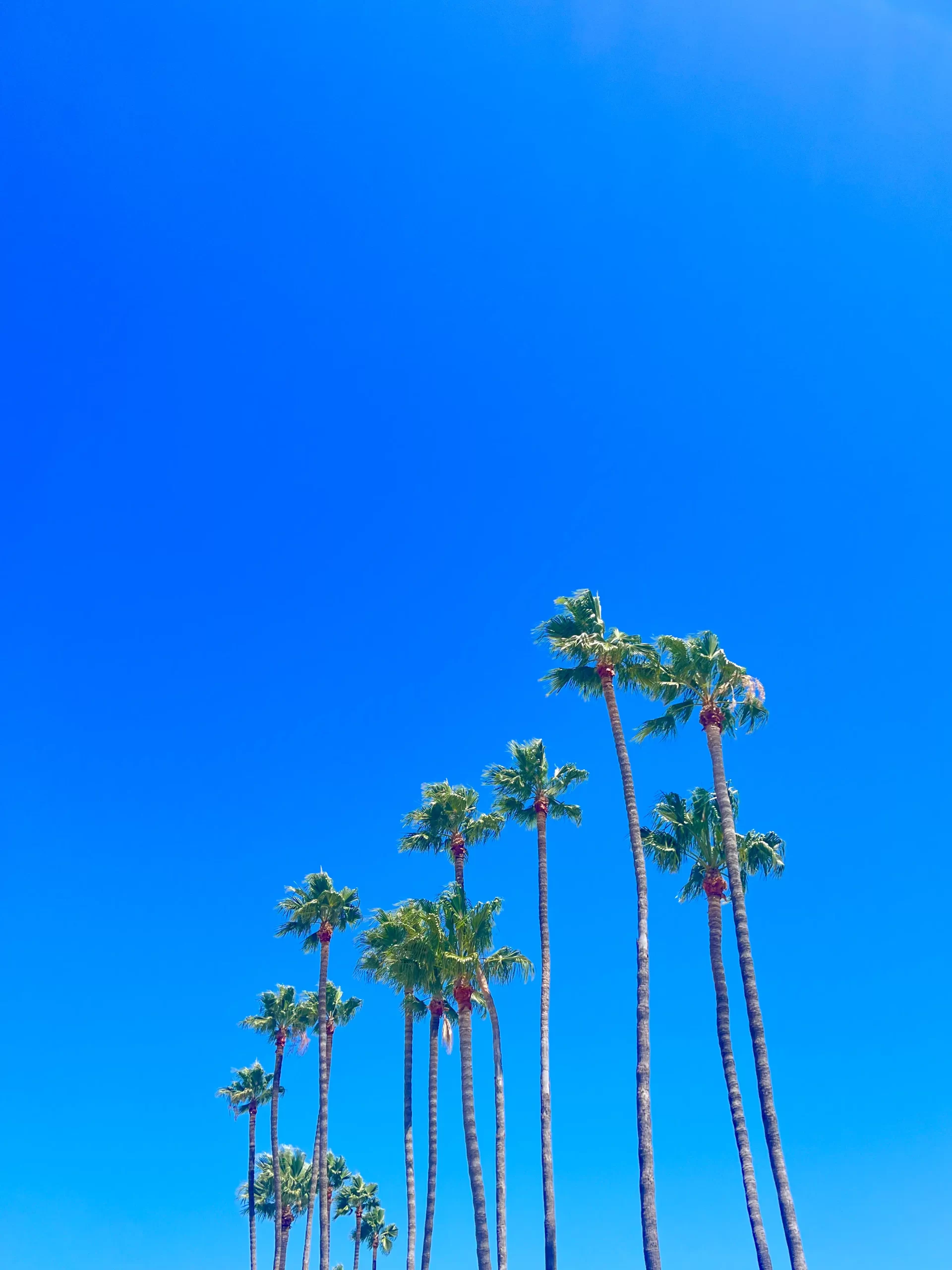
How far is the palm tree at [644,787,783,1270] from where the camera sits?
109 feet

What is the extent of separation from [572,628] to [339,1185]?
176 ft

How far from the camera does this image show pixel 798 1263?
1025 inches

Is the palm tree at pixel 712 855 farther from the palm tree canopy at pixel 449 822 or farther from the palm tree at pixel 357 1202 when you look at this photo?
the palm tree at pixel 357 1202

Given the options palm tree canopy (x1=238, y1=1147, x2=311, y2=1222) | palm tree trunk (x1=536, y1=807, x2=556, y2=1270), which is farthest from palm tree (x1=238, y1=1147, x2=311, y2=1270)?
palm tree trunk (x1=536, y1=807, x2=556, y2=1270)

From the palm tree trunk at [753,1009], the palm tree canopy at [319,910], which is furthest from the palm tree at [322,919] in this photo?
the palm tree trunk at [753,1009]

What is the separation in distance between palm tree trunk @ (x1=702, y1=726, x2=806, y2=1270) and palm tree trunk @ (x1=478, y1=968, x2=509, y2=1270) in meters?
10.2

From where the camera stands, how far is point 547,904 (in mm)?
37500

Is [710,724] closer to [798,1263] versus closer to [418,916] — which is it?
[418,916]

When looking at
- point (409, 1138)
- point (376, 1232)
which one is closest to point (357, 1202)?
point (376, 1232)

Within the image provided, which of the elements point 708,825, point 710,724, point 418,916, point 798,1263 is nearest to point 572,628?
point 710,724

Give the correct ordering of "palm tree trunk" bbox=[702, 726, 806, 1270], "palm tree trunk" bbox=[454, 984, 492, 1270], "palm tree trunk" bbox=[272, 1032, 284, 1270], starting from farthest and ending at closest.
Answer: "palm tree trunk" bbox=[272, 1032, 284, 1270], "palm tree trunk" bbox=[454, 984, 492, 1270], "palm tree trunk" bbox=[702, 726, 806, 1270]

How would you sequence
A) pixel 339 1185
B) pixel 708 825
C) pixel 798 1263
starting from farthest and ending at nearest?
pixel 339 1185
pixel 708 825
pixel 798 1263

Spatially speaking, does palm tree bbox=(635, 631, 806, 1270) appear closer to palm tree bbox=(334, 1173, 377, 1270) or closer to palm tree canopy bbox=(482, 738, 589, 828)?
palm tree canopy bbox=(482, 738, 589, 828)

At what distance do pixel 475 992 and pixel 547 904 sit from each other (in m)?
4.26
